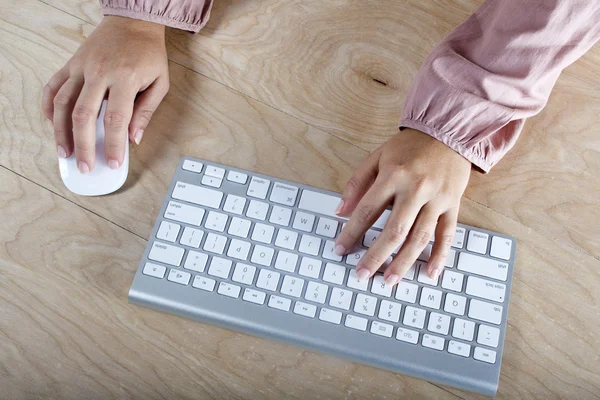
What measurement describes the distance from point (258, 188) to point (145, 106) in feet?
0.56

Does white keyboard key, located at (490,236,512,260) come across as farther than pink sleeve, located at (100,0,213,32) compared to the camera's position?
No

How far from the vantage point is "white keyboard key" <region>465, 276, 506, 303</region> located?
57 cm

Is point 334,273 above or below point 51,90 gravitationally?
below

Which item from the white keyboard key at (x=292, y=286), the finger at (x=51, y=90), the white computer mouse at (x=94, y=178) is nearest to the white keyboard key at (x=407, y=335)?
the white keyboard key at (x=292, y=286)

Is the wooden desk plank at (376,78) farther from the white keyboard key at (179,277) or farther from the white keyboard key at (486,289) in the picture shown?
the white keyboard key at (179,277)

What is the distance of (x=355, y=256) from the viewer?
59 cm

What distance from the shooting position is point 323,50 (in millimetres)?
700

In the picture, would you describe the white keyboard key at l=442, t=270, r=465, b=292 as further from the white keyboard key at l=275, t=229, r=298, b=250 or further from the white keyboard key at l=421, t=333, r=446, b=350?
the white keyboard key at l=275, t=229, r=298, b=250

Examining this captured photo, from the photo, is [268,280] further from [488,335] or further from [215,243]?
[488,335]

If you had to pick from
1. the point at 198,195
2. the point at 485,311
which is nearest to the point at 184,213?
the point at 198,195

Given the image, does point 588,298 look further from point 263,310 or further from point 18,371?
point 18,371

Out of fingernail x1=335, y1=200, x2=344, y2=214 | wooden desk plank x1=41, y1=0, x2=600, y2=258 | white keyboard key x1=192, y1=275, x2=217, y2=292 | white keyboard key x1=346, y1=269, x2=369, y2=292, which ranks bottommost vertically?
white keyboard key x1=192, y1=275, x2=217, y2=292

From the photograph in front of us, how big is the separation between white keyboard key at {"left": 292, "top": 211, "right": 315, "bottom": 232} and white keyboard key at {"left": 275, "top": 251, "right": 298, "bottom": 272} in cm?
3

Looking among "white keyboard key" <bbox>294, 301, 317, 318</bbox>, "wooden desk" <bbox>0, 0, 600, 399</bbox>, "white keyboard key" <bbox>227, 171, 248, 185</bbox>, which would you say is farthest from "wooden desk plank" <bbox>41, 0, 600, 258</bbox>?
"white keyboard key" <bbox>294, 301, 317, 318</bbox>
